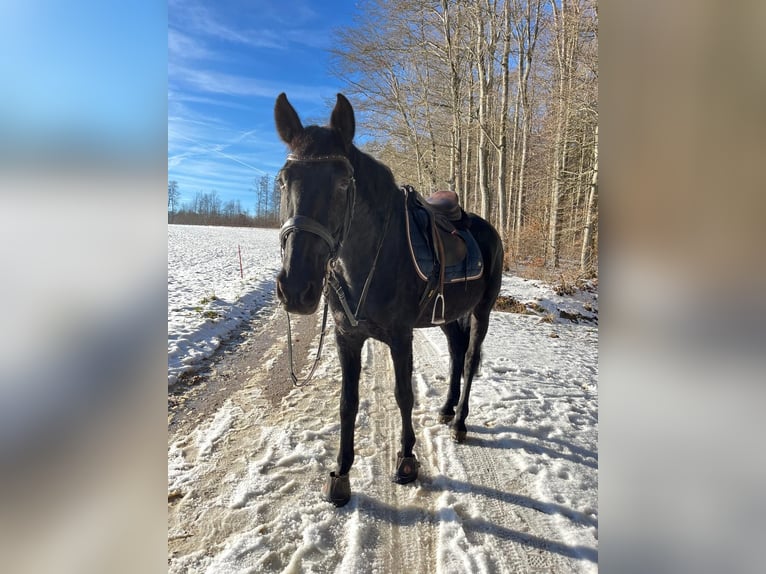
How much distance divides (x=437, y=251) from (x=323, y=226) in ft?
3.80

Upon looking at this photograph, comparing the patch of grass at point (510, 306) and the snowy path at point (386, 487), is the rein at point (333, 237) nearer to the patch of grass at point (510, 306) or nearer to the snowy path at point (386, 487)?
the snowy path at point (386, 487)

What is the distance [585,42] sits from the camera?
10.0m

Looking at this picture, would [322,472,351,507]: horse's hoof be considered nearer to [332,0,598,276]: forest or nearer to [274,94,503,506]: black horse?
[274,94,503,506]: black horse

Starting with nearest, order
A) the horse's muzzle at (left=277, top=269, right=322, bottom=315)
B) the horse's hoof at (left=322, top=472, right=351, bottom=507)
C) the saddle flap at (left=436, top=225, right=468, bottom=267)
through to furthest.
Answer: the horse's muzzle at (left=277, top=269, right=322, bottom=315), the horse's hoof at (left=322, top=472, right=351, bottom=507), the saddle flap at (left=436, top=225, right=468, bottom=267)

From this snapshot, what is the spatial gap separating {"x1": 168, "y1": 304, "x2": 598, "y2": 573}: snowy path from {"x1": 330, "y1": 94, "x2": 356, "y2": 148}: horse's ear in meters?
2.27

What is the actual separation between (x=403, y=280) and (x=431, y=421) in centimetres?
176

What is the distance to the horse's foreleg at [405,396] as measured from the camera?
2.62 meters

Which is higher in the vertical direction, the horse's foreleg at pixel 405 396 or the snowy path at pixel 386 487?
the horse's foreleg at pixel 405 396

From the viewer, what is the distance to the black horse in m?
1.85

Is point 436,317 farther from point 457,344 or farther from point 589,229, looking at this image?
point 589,229

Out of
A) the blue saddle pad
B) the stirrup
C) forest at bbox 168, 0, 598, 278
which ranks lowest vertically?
the stirrup
